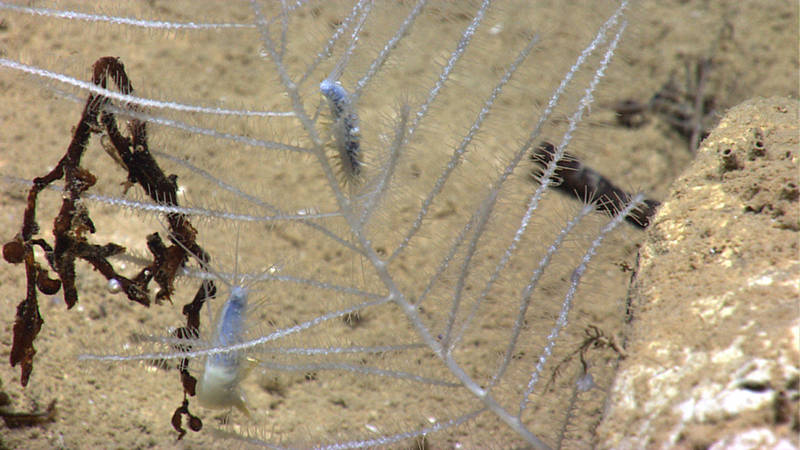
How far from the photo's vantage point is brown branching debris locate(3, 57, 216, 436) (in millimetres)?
1591

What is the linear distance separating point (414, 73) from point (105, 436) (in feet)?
8.65

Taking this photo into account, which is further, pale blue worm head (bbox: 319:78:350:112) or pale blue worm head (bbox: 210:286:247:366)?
pale blue worm head (bbox: 210:286:247:366)

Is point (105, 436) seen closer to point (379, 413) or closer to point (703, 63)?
point (379, 413)

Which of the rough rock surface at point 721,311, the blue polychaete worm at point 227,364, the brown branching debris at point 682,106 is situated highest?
the brown branching debris at point 682,106

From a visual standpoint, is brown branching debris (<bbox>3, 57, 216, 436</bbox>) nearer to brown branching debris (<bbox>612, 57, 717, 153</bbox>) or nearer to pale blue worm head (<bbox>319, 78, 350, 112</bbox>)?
pale blue worm head (<bbox>319, 78, 350, 112</bbox>)

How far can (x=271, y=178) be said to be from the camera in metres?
3.06

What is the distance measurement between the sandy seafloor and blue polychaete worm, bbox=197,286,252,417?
22 centimetres

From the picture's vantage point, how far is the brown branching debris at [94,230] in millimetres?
1591

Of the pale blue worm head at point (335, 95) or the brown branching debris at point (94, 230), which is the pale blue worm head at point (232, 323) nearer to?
the brown branching debris at point (94, 230)

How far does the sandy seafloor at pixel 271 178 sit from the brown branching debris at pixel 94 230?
5.6 inches

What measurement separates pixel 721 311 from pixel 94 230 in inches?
68.6

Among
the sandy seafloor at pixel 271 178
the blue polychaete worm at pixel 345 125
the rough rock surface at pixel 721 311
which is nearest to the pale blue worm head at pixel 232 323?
the sandy seafloor at pixel 271 178

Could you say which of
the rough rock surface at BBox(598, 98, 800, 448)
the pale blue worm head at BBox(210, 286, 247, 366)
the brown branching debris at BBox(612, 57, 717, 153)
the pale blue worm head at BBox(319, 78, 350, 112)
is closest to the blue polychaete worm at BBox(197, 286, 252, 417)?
the pale blue worm head at BBox(210, 286, 247, 366)

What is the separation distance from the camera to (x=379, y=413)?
7.52 feet
